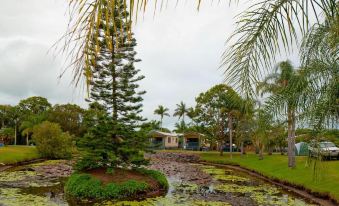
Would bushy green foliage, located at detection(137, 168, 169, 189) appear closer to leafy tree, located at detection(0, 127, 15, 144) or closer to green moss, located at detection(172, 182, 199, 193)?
green moss, located at detection(172, 182, 199, 193)

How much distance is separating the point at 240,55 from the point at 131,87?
18903 millimetres

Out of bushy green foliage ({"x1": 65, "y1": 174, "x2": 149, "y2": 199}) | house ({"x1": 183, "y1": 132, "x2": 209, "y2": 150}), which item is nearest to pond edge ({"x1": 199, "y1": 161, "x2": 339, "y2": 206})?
bushy green foliage ({"x1": 65, "y1": 174, "x2": 149, "y2": 199})

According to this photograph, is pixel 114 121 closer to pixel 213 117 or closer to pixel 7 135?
pixel 213 117

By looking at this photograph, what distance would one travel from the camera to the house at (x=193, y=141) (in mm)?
51412

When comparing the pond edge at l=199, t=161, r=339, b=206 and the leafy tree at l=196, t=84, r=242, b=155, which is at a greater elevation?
the leafy tree at l=196, t=84, r=242, b=155

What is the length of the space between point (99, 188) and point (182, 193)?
3.69m

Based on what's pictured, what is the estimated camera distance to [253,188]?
60.4ft

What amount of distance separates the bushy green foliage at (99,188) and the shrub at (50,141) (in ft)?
63.3

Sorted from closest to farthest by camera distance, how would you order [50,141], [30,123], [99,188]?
[99,188]
[50,141]
[30,123]

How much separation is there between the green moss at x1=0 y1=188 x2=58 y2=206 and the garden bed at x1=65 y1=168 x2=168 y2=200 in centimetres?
150

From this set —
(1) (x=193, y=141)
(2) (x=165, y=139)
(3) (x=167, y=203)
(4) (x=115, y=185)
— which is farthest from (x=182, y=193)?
(2) (x=165, y=139)

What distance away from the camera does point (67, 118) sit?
50.5 meters

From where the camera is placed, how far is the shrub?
114 feet

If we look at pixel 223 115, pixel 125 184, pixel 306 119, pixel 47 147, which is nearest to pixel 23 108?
pixel 47 147
